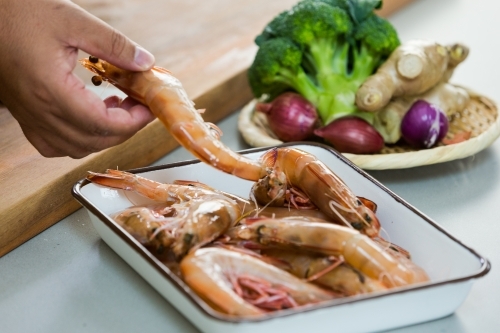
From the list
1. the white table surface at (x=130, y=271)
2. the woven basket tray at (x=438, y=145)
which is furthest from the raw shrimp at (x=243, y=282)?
the woven basket tray at (x=438, y=145)

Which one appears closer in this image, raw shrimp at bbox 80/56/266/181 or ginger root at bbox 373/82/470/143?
raw shrimp at bbox 80/56/266/181

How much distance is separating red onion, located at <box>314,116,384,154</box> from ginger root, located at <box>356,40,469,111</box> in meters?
0.06

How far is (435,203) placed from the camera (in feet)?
5.71

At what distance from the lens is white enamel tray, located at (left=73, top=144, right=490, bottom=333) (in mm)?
1098

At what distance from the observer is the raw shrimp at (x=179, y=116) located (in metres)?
1.42

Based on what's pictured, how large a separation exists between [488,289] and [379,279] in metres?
0.31

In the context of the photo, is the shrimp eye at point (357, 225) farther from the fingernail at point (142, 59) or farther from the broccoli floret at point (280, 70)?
the broccoli floret at point (280, 70)

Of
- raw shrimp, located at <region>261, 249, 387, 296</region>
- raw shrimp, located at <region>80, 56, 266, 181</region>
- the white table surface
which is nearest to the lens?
raw shrimp, located at <region>261, 249, 387, 296</region>

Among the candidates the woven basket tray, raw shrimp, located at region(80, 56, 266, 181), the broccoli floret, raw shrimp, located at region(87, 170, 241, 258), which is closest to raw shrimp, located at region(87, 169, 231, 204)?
raw shrimp, located at region(87, 170, 241, 258)

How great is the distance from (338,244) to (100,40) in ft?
1.97

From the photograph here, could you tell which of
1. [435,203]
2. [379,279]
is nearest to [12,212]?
[379,279]

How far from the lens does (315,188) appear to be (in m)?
1.46

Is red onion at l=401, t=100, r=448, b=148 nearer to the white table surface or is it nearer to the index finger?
the white table surface

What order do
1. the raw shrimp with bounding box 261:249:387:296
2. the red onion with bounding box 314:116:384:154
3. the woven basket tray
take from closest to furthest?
1. the raw shrimp with bounding box 261:249:387:296
2. the woven basket tray
3. the red onion with bounding box 314:116:384:154
